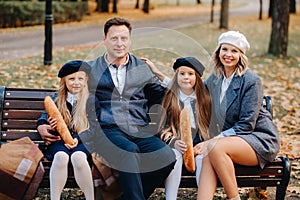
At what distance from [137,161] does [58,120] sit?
707mm

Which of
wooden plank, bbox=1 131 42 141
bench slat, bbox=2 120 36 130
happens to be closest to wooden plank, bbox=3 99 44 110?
bench slat, bbox=2 120 36 130

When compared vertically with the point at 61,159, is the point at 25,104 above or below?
above

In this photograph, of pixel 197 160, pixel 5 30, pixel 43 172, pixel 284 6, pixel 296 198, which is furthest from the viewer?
pixel 5 30

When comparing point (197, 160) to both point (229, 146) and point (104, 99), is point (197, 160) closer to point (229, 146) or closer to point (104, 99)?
point (229, 146)

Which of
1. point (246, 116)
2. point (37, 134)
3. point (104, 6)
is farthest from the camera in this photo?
point (104, 6)

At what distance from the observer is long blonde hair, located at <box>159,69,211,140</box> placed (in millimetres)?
4659

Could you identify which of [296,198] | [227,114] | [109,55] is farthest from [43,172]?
[296,198]

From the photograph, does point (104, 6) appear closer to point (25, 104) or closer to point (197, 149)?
point (25, 104)

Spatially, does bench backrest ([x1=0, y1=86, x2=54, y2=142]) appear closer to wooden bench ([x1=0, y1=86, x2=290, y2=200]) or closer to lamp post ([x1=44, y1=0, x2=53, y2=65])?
wooden bench ([x1=0, y1=86, x2=290, y2=200])

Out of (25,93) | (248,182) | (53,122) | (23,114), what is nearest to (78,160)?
(53,122)

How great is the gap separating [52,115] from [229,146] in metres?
1.39

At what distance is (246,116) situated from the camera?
4.57m

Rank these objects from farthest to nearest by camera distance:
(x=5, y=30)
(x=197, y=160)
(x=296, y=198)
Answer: (x=5, y=30)
(x=296, y=198)
(x=197, y=160)

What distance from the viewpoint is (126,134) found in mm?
4566
